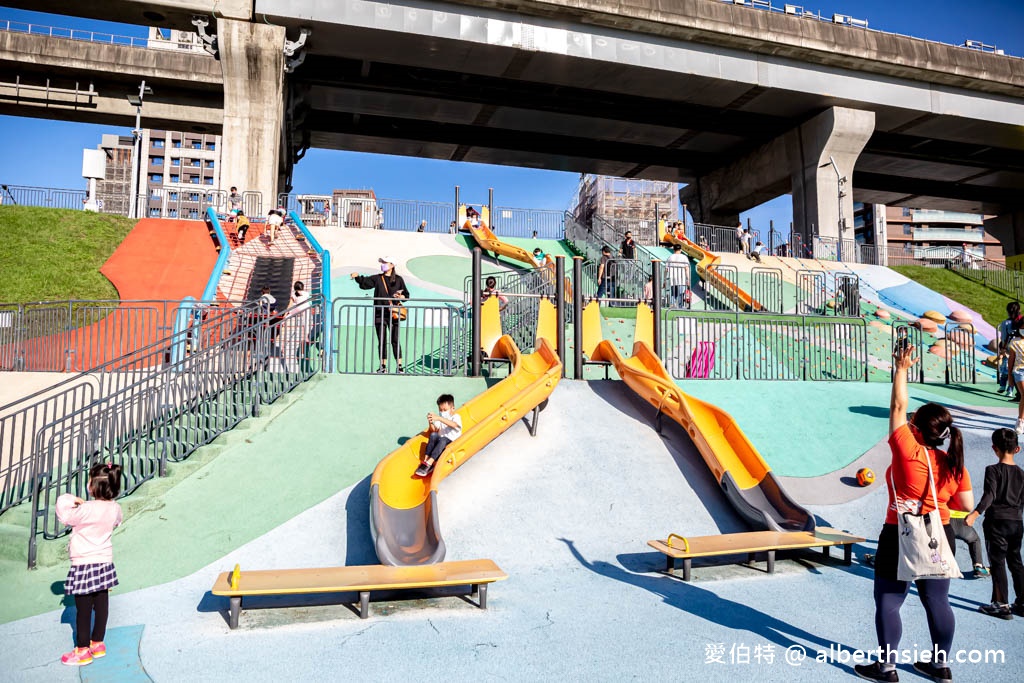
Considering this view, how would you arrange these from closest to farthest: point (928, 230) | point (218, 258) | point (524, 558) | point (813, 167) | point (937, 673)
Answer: point (937, 673)
point (524, 558)
point (218, 258)
point (813, 167)
point (928, 230)

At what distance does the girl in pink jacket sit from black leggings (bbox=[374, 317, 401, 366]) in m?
6.10

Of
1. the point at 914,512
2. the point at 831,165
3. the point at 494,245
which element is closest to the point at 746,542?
the point at 914,512

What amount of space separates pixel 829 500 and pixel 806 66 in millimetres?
26569

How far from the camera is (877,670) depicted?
4.35 meters

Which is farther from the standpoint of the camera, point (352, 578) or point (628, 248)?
point (628, 248)

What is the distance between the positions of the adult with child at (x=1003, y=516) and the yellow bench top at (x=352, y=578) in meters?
3.99

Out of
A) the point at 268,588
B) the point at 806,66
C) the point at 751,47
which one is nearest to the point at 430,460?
the point at 268,588

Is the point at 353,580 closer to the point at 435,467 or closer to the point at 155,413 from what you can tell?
the point at 435,467

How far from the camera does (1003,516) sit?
5.71 metres

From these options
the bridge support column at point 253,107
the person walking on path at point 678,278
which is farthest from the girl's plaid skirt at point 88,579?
the bridge support column at point 253,107

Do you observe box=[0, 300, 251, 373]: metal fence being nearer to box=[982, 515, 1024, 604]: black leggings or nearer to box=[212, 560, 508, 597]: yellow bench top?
box=[212, 560, 508, 597]: yellow bench top

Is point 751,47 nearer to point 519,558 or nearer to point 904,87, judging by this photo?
point 904,87

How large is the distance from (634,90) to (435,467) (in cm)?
2679

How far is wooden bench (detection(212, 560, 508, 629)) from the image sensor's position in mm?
5254
